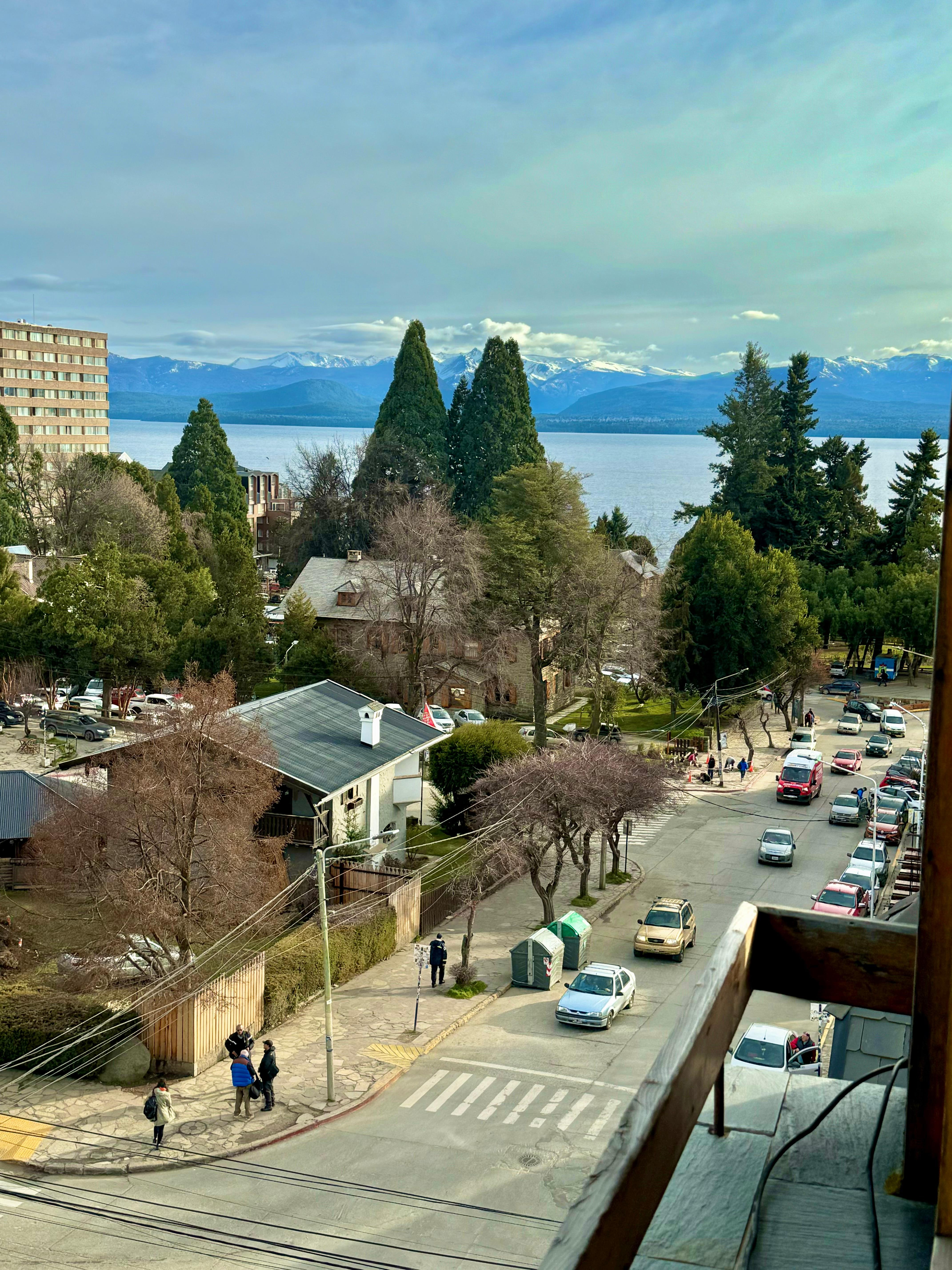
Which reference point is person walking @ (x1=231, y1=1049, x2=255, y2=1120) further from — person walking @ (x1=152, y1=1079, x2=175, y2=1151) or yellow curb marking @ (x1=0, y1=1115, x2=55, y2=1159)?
yellow curb marking @ (x1=0, y1=1115, x2=55, y2=1159)

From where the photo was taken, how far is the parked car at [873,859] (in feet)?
116

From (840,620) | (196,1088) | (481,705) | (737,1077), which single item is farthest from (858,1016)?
(840,620)

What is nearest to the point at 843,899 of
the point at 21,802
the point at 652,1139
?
the point at 21,802

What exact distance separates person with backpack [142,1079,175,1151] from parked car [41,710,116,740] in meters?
30.7

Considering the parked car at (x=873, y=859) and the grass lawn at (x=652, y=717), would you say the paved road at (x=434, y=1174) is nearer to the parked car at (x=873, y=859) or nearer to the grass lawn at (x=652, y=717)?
the parked car at (x=873, y=859)

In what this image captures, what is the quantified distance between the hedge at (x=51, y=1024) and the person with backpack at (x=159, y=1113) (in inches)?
102

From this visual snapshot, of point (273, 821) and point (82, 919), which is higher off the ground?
point (273, 821)

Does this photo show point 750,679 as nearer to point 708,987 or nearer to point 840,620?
point 840,620

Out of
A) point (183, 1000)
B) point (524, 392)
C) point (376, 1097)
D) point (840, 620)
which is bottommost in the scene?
point (376, 1097)

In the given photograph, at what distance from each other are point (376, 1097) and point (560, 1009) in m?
5.45

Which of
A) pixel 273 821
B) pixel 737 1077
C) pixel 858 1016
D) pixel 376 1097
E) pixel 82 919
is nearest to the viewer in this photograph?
pixel 737 1077

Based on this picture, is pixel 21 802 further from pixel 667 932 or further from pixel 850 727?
pixel 850 727

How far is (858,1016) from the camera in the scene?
2041 cm

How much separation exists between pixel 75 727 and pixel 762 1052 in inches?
1434
